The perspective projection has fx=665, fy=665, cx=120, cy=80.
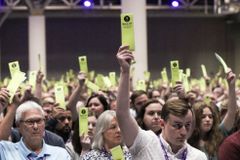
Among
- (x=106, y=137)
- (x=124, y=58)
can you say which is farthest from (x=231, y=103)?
(x=124, y=58)

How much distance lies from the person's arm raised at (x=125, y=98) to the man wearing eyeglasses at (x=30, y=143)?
987 mm

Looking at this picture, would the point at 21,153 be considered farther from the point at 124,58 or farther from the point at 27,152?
the point at 124,58

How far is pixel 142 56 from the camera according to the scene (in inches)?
787

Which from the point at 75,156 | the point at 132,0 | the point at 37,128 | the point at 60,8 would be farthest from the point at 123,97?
the point at 60,8

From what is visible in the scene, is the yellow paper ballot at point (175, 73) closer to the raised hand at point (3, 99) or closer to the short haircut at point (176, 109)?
the short haircut at point (176, 109)

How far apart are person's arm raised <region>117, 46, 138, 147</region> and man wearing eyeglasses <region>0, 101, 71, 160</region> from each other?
Result: 3.24 feet

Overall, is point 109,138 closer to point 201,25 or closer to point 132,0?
point 132,0

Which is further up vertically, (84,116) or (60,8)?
(60,8)

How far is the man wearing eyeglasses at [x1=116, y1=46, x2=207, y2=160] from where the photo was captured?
183 inches

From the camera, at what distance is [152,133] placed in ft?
15.9

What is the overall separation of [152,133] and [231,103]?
2.24 meters

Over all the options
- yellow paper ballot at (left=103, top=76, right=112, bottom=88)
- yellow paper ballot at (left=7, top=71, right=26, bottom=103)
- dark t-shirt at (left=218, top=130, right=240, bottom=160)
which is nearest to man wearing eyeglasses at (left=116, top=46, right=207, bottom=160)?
dark t-shirt at (left=218, top=130, right=240, bottom=160)

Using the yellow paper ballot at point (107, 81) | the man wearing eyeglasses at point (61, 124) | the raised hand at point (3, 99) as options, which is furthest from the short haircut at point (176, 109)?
the yellow paper ballot at point (107, 81)

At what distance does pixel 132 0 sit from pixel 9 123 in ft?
45.9
